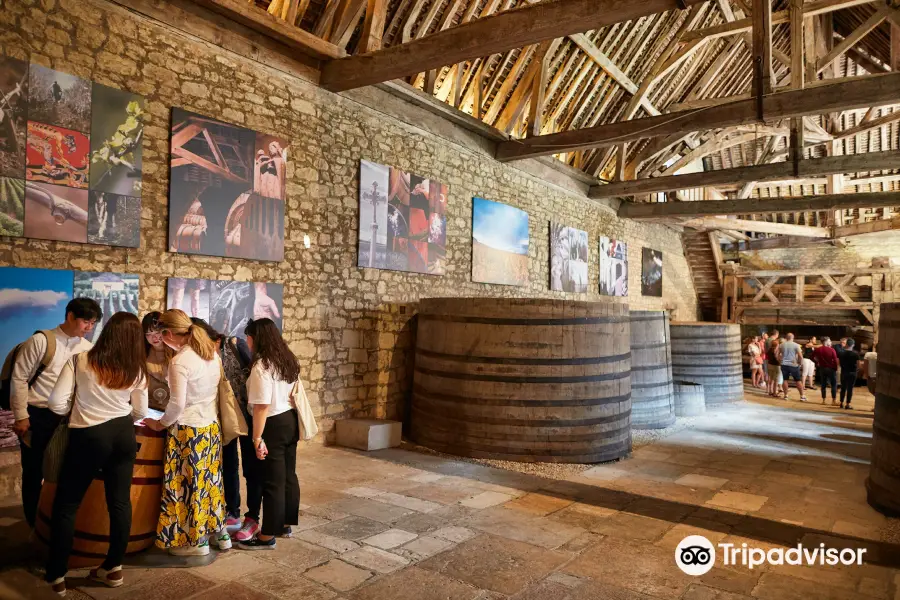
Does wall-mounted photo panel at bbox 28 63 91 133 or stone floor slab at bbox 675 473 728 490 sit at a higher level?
wall-mounted photo panel at bbox 28 63 91 133

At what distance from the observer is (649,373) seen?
6.77 metres

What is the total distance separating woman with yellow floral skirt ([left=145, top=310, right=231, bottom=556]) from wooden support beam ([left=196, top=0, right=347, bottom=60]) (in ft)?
10.4

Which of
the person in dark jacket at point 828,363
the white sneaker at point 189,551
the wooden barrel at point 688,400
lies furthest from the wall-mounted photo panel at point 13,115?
the person in dark jacket at point 828,363

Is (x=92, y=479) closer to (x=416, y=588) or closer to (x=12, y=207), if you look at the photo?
(x=416, y=588)

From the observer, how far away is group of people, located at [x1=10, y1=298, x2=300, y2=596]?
8.30 feet

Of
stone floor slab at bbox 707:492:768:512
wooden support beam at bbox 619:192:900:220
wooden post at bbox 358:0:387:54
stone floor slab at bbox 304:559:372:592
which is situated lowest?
stone floor slab at bbox 707:492:768:512

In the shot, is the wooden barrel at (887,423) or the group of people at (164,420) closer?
the group of people at (164,420)

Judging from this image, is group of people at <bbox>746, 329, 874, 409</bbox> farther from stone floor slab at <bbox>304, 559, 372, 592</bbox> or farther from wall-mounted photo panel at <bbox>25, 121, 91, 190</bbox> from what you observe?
wall-mounted photo panel at <bbox>25, 121, 91, 190</bbox>

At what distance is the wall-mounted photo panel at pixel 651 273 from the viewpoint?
43.5 ft

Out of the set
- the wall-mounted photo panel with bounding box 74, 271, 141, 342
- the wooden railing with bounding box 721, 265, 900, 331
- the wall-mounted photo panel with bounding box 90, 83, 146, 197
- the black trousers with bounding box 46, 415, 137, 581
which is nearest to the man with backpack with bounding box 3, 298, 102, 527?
the black trousers with bounding box 46, 415, 137, 581

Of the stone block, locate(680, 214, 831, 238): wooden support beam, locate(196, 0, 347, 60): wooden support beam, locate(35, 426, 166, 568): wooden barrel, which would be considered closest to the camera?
locate(35, 426, 166, 568): wooden barrel

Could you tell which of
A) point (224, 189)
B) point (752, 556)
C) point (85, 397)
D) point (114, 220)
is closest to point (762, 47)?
point (752, 556)

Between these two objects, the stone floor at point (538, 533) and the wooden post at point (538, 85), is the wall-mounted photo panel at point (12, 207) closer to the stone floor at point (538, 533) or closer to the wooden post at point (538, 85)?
the stone floor at point (538, 533)

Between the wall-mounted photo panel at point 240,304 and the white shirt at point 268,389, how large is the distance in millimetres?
1879
